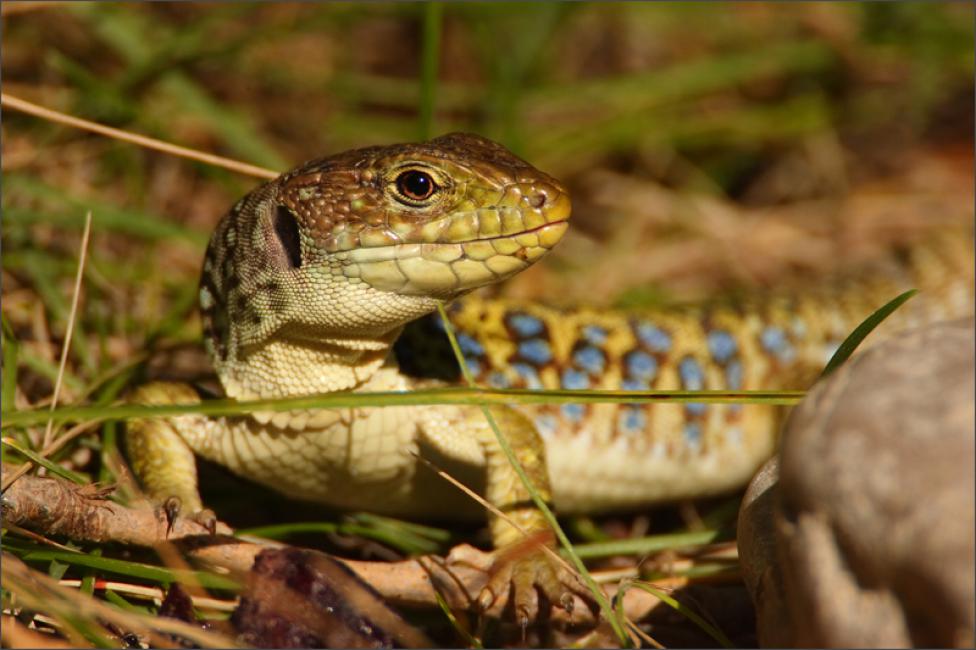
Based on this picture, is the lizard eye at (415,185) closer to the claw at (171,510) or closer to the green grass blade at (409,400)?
the green grass blade at (409,400)

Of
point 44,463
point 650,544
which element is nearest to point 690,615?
point 650,544

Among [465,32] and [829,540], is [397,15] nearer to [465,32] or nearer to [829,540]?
[465,32]

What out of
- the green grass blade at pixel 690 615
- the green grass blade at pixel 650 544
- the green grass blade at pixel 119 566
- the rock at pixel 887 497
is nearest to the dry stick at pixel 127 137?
the green grass blade at pixel 119 566

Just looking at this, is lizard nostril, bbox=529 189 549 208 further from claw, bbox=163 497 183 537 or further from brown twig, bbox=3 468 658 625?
claw, bbox=163 497 183 537

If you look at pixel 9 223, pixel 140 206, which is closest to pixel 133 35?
pixel 140 206

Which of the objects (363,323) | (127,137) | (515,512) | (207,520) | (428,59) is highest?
(428,59)

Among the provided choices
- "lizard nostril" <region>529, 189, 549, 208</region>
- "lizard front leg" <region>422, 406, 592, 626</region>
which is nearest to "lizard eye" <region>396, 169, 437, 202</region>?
"lizard nostril" <region>529, 189, 549, 208</region>

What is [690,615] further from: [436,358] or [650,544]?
[436,358]
